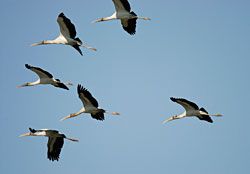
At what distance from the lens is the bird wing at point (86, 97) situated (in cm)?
2617

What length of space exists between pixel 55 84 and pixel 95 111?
193 cm

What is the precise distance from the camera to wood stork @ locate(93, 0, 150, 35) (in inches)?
1100

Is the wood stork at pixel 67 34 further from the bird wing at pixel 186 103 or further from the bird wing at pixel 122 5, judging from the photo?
the bird wing at pixel 186 103

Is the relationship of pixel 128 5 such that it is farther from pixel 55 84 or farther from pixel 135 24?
pixel 55 84

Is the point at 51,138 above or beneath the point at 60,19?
beneath

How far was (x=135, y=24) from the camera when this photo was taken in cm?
2847

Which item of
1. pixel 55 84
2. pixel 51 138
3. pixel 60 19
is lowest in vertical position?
pixel 51 138

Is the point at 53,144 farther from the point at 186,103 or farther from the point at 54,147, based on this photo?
the point at 186,103

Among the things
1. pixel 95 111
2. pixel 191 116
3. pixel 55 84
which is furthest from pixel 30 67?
pixel 191 116

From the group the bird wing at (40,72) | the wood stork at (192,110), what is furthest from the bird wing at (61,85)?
the wood stork at (192,110)

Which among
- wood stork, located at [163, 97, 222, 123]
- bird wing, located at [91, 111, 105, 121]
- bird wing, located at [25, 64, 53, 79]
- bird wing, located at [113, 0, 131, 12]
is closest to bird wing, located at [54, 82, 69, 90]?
bird wing, located at [25, 64, 53, 79]

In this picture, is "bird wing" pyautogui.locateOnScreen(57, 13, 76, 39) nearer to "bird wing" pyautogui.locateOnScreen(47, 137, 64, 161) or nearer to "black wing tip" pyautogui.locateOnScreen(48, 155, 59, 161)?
"bird wing" pyautogui.locateOnScreen(47, 137, 64, 161)

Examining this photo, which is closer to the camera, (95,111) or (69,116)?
(95,111)

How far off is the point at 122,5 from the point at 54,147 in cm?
555
